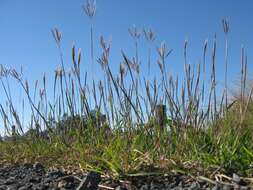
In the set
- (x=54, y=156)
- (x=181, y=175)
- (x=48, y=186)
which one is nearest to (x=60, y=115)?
(x=54, y=156)

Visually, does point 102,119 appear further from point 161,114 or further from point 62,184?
point 62,184

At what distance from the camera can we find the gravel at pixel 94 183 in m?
1.80

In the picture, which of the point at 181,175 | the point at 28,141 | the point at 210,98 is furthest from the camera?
the point at 28,141

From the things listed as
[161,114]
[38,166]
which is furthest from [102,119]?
[38,166]

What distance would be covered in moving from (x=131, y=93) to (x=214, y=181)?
4.08 feet

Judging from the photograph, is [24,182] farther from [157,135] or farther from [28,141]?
[28,141]

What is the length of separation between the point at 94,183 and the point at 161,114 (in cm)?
99

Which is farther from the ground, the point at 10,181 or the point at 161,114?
the point at 161,114

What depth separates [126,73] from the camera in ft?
9.52

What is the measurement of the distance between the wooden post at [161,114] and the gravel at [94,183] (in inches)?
26.3

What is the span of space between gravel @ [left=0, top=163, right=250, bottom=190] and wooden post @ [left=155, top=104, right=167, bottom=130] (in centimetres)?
67

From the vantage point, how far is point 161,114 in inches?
112

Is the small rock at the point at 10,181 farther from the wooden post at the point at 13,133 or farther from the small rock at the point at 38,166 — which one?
the wooden post at the point at 13,133

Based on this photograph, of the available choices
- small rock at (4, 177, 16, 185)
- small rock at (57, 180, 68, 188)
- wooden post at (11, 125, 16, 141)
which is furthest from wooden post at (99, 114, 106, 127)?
wooden post at (11, 125, 16, 141)
